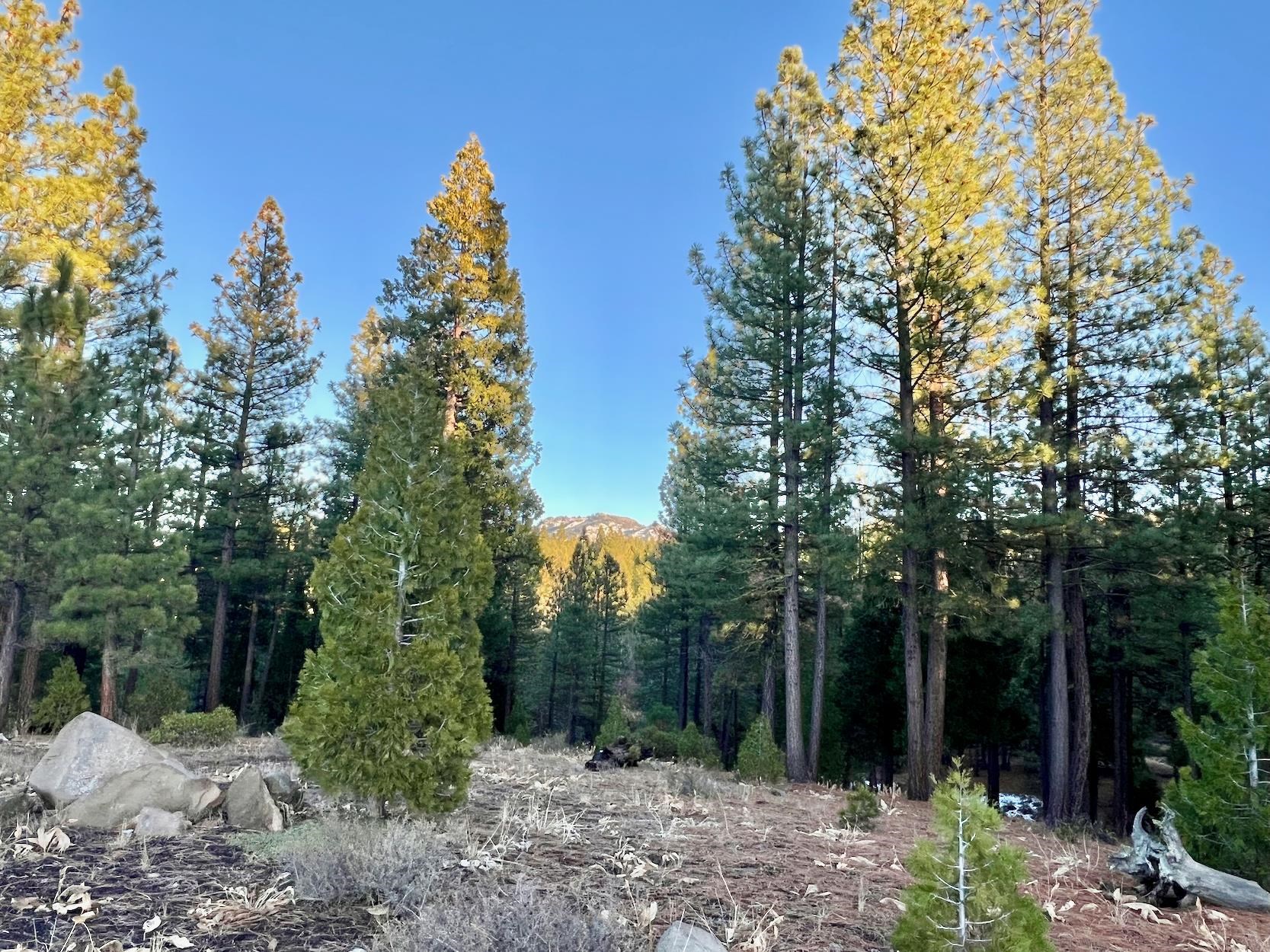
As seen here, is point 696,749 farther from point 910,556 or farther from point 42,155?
point 42,155

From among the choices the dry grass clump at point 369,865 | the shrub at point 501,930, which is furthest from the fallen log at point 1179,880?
the dry grass clump at point 369,865

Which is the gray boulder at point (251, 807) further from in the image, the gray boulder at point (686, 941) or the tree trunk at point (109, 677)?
the tree trunk at point (109, 677)

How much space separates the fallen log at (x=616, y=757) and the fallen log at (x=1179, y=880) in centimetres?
786

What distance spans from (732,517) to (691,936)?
10465 millimetres

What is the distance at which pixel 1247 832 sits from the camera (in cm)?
533

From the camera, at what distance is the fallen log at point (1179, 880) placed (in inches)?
178

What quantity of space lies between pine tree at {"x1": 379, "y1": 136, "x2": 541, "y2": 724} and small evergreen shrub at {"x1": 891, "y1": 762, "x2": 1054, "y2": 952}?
13124mm

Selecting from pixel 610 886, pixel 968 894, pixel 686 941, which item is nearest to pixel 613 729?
pixel 610 886

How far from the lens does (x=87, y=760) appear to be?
18.6 feet

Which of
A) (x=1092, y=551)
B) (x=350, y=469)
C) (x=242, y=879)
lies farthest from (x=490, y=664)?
(x=242, y=879)

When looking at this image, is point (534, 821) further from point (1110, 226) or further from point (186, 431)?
point (186, 431)

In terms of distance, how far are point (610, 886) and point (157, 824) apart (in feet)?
10.9

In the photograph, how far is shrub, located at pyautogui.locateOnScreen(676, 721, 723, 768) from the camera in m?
15.9

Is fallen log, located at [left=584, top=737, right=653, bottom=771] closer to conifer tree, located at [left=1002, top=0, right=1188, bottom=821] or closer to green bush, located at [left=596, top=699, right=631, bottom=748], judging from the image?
green bush, located at [left=596, top=699, right=631, bottom=748]
